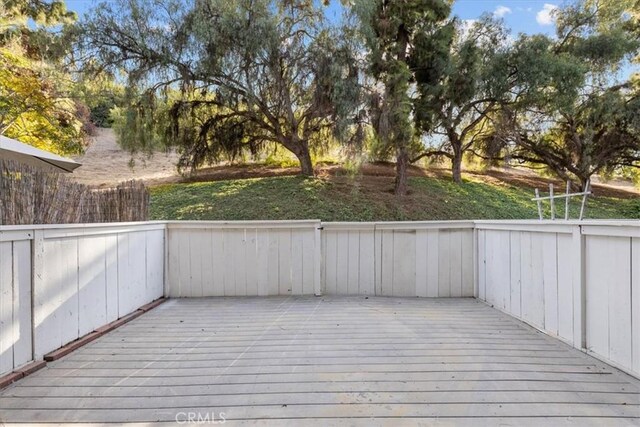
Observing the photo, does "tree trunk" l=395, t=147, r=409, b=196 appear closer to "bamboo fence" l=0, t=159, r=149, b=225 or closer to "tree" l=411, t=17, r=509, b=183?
"tree" l=411, t=17, r=509, b=183

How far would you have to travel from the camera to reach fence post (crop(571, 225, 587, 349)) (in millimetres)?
2488

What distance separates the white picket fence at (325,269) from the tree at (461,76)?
21.2ft

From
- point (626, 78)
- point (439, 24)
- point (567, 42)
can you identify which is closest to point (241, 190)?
point (439, 24)

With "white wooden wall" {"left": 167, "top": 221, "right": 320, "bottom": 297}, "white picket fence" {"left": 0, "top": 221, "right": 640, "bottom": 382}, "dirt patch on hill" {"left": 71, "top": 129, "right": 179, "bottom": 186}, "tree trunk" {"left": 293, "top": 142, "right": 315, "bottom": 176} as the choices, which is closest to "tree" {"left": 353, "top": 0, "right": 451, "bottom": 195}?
"tree trunk" {"left": 293, "top": 142, "right": 315, "bottom": 176}

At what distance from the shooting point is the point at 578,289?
2516 mm

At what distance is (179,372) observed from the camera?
221 cm

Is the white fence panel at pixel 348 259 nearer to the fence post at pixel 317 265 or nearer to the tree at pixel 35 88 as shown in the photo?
the fence post at pixel 317 265

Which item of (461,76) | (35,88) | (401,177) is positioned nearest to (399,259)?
(401,177)

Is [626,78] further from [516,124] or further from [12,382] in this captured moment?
[12,382]

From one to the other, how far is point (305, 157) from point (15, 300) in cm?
881

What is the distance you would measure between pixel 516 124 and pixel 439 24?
4351 mm

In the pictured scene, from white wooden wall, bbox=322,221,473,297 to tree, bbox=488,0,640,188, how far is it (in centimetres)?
778

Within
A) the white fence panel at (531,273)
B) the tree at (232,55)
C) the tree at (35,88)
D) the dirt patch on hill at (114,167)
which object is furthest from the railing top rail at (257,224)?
the dirt patch on hill at (114,167)

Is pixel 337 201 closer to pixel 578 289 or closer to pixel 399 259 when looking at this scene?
pixel 399 259
